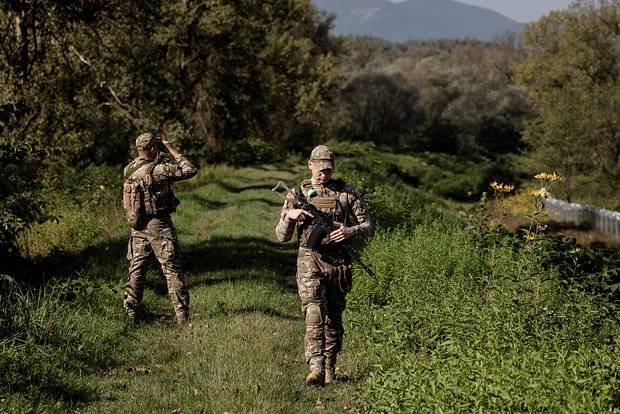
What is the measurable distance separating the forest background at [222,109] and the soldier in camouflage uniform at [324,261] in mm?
1713

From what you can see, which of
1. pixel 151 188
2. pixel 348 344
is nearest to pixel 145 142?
pixel 151 188

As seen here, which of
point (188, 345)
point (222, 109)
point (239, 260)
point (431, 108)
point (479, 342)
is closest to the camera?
point (479, 342)

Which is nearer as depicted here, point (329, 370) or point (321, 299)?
point (321, 299)

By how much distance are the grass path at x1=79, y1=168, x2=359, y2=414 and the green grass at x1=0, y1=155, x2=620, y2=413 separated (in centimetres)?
2

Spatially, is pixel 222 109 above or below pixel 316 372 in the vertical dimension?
above

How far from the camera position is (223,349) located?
258 inches

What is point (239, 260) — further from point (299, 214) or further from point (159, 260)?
point (299, 214)

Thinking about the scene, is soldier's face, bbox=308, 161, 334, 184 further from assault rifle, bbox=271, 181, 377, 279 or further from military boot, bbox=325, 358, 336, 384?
military boot, bbox=325, 358, 336, 384

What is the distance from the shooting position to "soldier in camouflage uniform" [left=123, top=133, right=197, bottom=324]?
7.55 metres

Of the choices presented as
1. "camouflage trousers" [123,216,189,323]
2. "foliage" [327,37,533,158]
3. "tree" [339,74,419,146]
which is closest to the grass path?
"camouflage trousers" [123,216,189,323]

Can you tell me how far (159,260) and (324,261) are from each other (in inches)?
101

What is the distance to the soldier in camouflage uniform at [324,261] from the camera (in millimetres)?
5801

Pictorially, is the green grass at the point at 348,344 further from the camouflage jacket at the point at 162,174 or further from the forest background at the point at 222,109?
the camouflage jacket at the point at 162,174

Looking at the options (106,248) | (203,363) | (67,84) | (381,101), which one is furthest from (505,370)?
(381,101)
